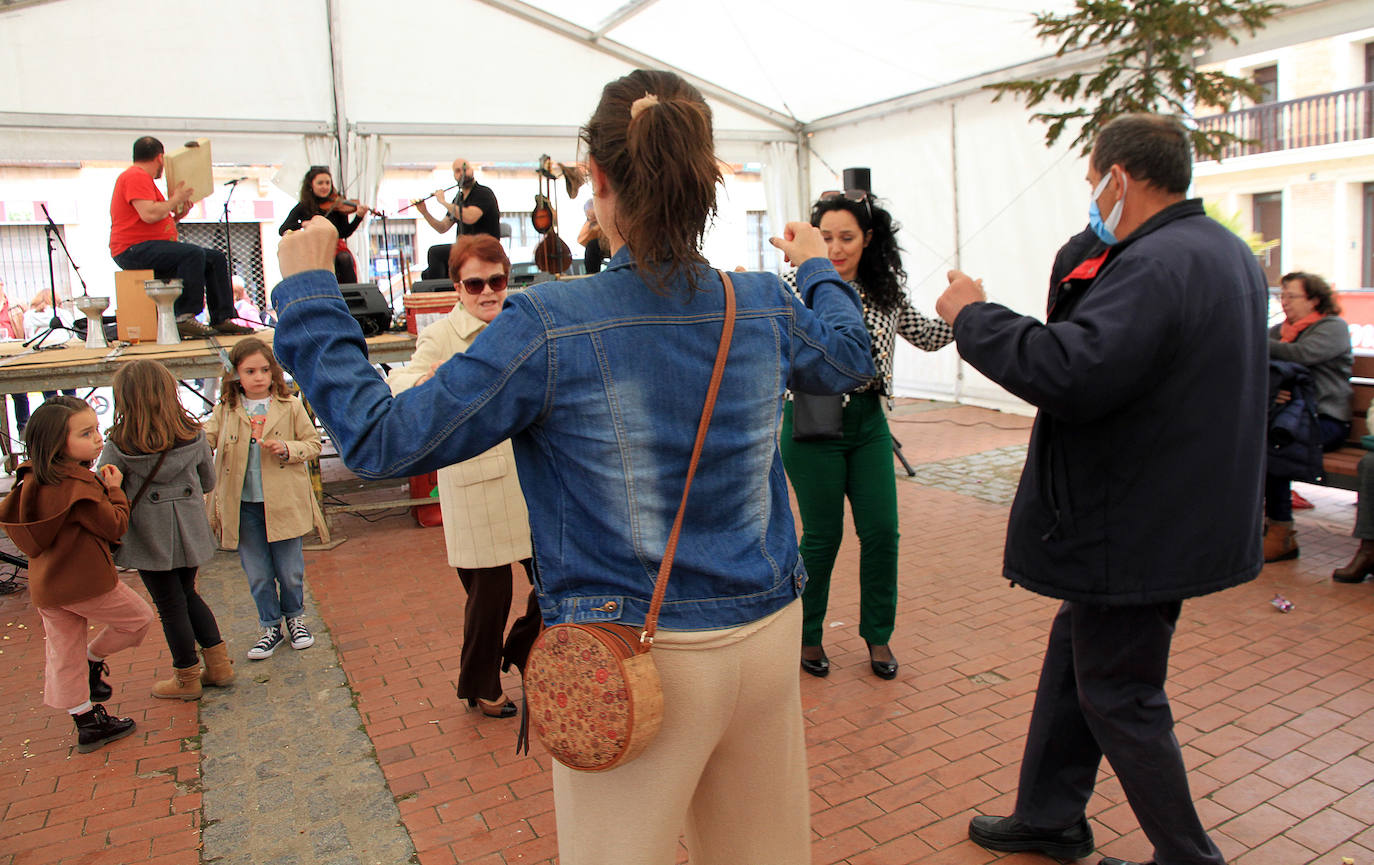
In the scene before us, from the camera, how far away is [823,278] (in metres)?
2.01

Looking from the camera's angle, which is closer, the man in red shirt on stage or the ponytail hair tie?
the ponytail hair tie

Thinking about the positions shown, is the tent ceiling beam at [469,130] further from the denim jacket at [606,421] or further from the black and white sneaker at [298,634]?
the denim jacket at [606,421]

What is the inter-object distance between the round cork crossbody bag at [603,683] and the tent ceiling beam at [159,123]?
951cm

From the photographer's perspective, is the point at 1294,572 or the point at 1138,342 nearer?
the point at 1138,342

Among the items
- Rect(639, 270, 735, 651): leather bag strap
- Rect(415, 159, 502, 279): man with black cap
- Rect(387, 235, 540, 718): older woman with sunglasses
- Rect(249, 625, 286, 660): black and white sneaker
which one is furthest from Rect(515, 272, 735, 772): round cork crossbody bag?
Rect(415, 159, 502, 279): man with black cap

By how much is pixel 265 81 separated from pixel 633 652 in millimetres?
9816

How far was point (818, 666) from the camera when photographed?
165 inches

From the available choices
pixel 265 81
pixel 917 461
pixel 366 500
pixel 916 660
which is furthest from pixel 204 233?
pixel 916 660

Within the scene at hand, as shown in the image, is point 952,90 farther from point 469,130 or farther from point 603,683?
point 603,683

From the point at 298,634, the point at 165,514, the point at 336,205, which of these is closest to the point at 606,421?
the point at 165,514

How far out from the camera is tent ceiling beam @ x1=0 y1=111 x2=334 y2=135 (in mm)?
8734

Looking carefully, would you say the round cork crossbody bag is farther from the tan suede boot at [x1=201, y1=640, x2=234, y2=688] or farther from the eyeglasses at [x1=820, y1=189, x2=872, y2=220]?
the tan suede boot at [x1=201, y1=640, x2=234, y2=688]

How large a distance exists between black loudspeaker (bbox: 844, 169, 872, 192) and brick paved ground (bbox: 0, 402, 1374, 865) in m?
2.09

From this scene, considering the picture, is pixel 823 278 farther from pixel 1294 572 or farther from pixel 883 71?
pixel 883 71
